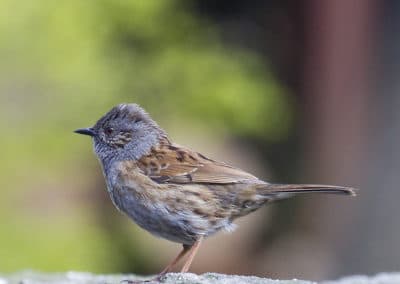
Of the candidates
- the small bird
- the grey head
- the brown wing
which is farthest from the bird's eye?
the brown wing

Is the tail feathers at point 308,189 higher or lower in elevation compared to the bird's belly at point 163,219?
higher

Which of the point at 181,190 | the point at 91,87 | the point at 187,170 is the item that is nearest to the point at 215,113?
the point at 91,87

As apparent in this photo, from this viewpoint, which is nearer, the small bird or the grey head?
the small bird

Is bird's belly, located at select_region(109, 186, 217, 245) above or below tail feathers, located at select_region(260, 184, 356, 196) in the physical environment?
below

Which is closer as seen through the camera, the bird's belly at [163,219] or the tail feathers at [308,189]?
the tail feathers at [308,189]

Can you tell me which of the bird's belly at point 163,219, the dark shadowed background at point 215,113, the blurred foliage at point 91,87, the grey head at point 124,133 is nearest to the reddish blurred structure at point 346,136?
the dark shadowed background at point 215,113

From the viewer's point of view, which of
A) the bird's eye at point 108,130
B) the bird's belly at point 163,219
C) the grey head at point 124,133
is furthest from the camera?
the bird's eye at point 108,130

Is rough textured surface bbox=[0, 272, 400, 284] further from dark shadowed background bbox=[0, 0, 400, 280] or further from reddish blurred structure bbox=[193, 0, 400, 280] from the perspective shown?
reddish blurred structure bbox=[193, 0, 400, 280]

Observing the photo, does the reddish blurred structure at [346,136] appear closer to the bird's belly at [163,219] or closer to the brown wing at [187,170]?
the brown wing at [187,170]

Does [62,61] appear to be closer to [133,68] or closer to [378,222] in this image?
[133,68]
